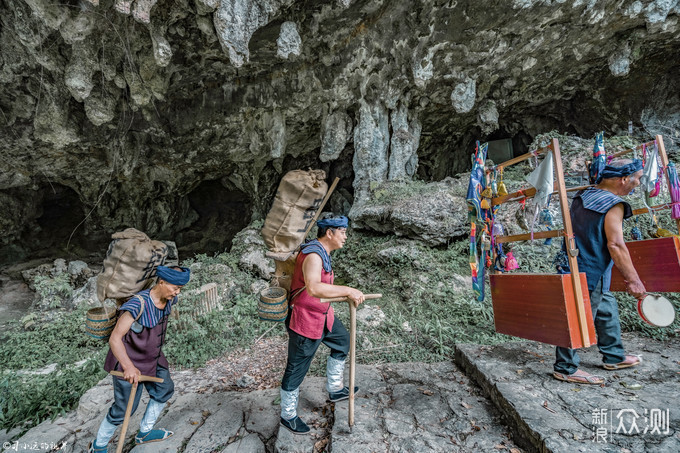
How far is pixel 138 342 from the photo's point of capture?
235 centimetres

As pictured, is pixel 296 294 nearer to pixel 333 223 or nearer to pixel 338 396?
pixel 333 223

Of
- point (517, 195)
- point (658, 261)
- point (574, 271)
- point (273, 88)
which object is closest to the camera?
point (574, 271)

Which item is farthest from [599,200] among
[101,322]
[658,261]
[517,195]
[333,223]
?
[101,322]

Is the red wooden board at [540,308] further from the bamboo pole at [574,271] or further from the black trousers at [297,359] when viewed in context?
the black trousers at [297,359]

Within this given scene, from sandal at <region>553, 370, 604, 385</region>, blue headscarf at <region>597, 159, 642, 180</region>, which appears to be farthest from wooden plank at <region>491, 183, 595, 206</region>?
sandal at <region>553, 370, 604, 385</region>

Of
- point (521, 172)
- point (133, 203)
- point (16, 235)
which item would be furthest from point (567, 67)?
point (16, 235)

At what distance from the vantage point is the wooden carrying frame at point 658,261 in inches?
123

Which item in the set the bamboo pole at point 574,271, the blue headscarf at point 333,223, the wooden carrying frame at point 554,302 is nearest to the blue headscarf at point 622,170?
the wooden carrying frame at point 554,302

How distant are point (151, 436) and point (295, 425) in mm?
1230

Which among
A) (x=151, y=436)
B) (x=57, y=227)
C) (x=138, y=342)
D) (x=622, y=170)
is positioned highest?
(x=57, y=227)

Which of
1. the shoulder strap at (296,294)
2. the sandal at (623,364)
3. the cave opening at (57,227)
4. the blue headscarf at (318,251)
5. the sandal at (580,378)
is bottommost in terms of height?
the sandal at (580,378)

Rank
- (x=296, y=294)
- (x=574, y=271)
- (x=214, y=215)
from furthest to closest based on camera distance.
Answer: (x=214, y=215), (x=296, y=294), (x=574, y=271)

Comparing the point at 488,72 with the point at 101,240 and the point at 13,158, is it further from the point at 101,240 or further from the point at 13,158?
the point at 101,240

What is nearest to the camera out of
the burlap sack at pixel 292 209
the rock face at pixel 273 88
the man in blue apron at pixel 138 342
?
the man in blue apron at pixel 138 342
